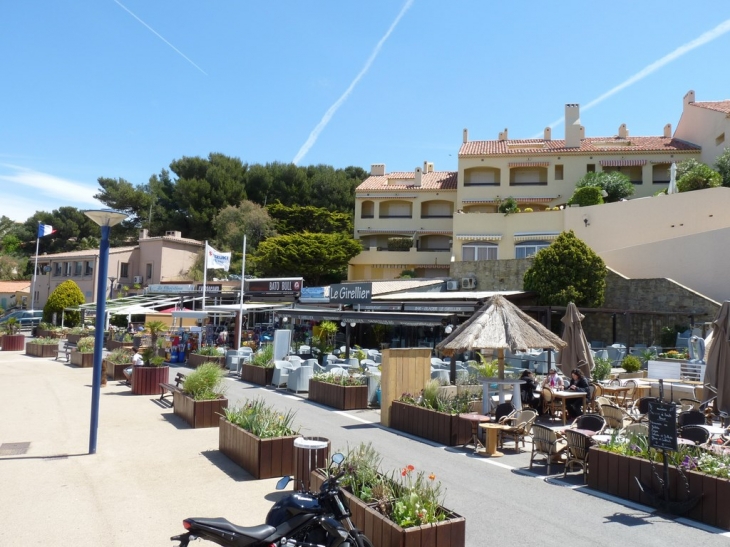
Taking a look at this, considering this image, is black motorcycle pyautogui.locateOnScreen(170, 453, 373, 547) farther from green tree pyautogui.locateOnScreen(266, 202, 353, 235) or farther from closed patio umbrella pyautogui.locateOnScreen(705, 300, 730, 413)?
green tree pyautogui.locateOnScreen(266, 202, 353, 235)

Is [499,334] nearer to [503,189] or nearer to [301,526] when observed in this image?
[301,526]

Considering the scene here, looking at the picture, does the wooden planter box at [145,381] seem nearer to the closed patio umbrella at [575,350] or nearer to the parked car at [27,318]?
the closed patio umbrella at [575,350]

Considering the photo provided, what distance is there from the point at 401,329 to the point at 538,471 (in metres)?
20.6

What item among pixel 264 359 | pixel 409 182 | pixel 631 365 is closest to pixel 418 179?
pixel 409 182

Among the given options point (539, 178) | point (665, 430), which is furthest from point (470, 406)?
point (539, 178)

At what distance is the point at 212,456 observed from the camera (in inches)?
339

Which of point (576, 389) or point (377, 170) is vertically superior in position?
point (377, 170)

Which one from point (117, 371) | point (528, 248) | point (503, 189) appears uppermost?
point (503, 189)

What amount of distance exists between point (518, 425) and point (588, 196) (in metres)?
27.6

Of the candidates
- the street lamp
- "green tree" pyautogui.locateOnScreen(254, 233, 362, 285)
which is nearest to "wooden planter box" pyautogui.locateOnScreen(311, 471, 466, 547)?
the street lamp

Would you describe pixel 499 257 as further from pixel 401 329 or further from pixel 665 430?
pixel 665 430

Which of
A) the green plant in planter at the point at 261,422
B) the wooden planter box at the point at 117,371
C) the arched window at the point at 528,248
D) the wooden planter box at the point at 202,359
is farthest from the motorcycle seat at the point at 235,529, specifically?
the arched window at the point at 528,248

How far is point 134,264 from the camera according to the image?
51.6 metres

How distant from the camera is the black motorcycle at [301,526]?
3.87 m
